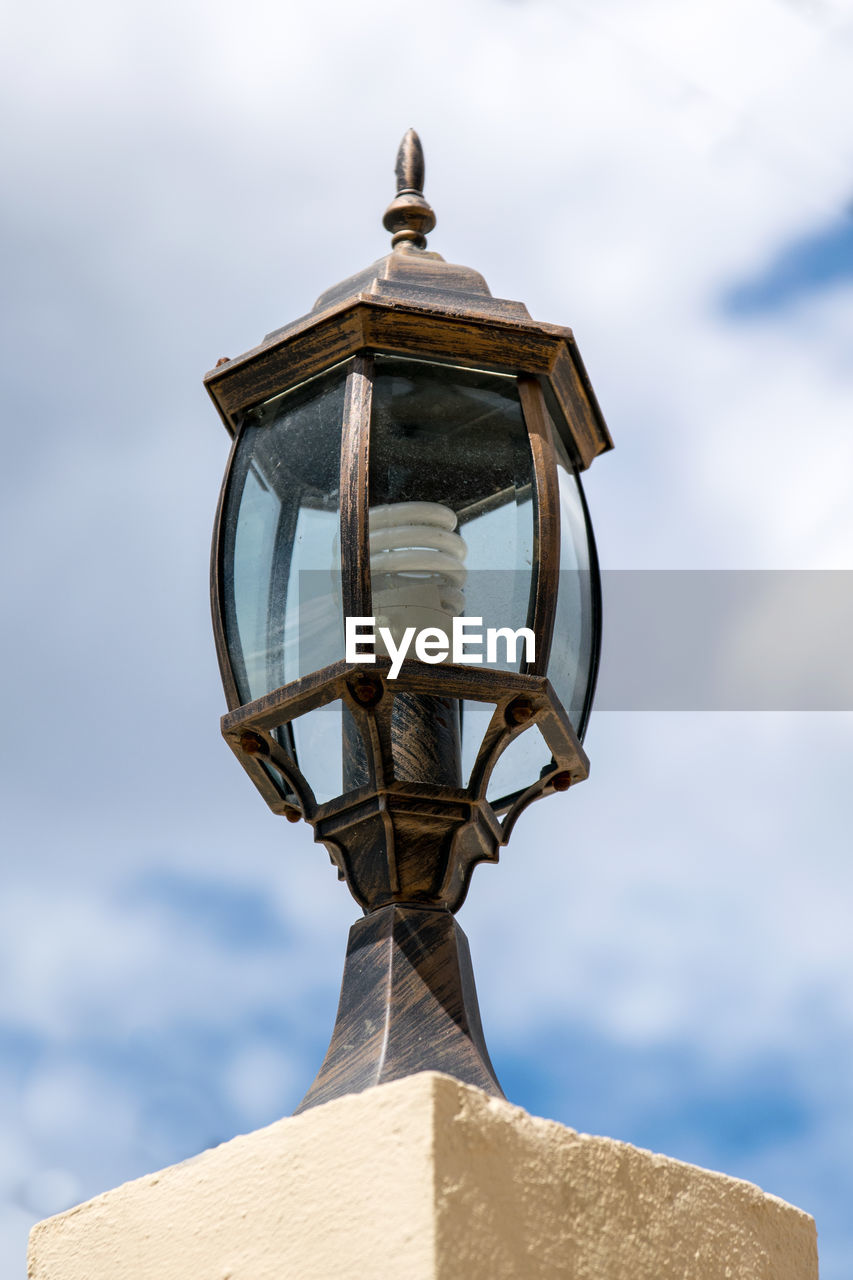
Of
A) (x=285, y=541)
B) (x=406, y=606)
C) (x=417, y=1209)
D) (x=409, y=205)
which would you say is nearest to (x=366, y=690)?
(x=406, y=606)

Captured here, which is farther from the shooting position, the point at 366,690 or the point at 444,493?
the point at 444,493

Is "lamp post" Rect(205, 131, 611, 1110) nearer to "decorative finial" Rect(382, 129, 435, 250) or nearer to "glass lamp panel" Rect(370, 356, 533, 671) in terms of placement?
"glass lamp panel" Rect(370, 356, 533, 671)

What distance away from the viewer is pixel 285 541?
7.57ft

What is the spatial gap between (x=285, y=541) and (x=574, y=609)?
420 mm

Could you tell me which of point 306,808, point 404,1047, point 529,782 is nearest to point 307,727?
point 306,808

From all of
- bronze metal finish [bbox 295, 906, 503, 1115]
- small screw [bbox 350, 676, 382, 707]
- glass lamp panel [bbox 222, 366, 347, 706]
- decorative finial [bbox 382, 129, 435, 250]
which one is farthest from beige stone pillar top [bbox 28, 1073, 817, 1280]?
decorative finial [bbox 382, 129, 435, 250]

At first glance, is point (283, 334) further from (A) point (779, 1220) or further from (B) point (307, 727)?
(A) point (779, 1220)

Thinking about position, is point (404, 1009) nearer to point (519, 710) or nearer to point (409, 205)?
point (519, 710)

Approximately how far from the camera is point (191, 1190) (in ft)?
6.34

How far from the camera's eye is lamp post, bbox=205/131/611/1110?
83.4 inches

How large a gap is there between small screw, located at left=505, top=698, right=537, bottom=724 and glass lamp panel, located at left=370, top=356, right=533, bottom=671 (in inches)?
5.3

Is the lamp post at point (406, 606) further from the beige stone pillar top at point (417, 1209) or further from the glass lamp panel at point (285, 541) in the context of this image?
the beige stone pillar top at point (417, 1209)

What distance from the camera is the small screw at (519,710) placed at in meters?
2.12

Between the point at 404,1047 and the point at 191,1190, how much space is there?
0.31 m
